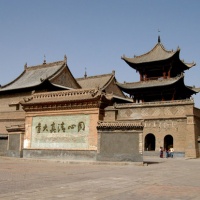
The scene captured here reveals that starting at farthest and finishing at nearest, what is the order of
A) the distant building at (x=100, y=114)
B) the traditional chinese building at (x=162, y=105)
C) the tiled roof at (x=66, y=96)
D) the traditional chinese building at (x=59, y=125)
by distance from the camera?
the traditional chinese building at (x=162, y=105)
the tiled roof at (x=66, y=96)
the traditional chinese building at (x=59, y=125)
the distant building at (x=100, y=114)

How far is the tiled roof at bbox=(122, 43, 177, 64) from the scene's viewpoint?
38.1 metres

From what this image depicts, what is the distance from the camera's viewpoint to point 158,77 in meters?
38.5

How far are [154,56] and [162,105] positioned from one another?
27.4 feet

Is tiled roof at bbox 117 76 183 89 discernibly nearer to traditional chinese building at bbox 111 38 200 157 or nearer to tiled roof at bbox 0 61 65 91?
traditional chinese building at bbox 111 38 200 157

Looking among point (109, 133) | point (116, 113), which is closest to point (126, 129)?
point (109, 133)

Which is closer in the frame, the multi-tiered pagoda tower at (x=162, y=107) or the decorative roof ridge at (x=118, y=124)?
the decorative roof ridge at (x=118, y=124)

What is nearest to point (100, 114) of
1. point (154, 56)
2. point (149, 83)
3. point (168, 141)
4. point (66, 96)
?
point (66, 96)

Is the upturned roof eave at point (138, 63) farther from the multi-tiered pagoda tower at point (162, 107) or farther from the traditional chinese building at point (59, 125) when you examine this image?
the traditional chinese building at point (59, 125)

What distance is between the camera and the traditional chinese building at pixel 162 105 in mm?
32041

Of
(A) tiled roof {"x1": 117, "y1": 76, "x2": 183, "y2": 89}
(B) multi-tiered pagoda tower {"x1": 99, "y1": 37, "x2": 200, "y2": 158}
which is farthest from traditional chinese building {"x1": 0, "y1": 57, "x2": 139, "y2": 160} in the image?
(A) tiled roof {"x1": 117, "y1": 76, "x2": 183, "y2": 89}

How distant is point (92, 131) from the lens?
19.4 meters

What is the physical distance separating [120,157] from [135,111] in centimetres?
1743

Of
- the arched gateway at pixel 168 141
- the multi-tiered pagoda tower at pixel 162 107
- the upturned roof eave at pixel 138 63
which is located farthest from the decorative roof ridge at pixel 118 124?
the upturned roof eave at pixel 138 63

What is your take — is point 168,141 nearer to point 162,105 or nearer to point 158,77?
point 162,105
